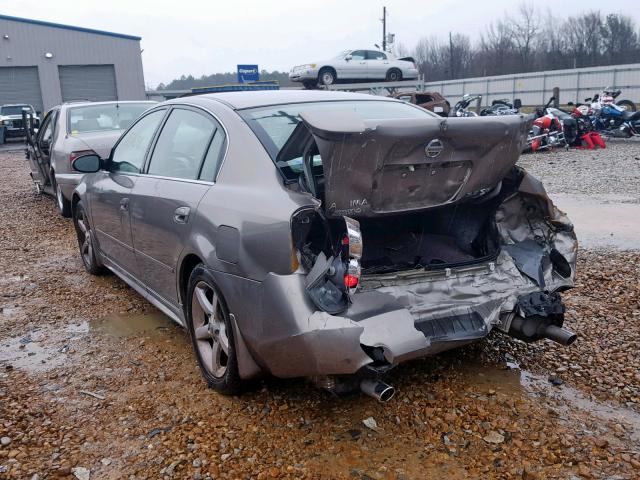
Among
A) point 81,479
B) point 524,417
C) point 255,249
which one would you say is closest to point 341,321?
point 255,249

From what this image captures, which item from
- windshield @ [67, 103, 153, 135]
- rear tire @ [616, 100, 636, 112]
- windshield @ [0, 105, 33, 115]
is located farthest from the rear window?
windshield @ [0, 105, 33, 115]

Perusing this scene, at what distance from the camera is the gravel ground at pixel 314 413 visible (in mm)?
2707

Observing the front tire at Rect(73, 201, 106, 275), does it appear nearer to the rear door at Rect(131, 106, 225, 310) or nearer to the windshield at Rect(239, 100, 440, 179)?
the rear door at Rect(131, 106, 225, 310)

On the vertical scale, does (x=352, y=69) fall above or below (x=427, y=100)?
above

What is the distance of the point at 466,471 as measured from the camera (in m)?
2.62

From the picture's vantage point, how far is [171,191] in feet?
12.1

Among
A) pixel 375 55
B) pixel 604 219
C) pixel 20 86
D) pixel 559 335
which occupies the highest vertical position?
pixel 20 86

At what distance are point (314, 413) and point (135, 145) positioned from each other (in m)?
2.61

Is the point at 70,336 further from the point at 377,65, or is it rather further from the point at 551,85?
the point at 551,85

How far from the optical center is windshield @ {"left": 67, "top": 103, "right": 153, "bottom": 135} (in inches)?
342

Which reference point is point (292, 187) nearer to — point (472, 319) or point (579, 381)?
point (472, 319)

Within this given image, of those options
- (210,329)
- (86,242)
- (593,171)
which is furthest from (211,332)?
(593,171)

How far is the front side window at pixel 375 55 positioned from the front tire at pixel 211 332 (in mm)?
21294

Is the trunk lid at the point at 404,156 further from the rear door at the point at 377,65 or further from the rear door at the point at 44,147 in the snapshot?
the rear door at the point at 377,65
